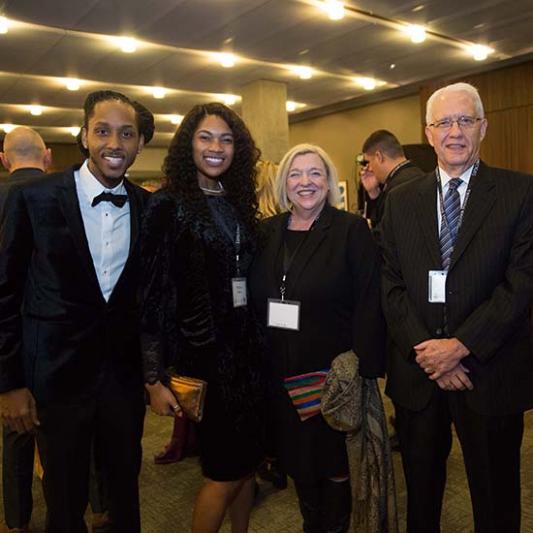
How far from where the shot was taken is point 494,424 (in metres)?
1.72

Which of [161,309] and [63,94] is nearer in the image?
[161,309]

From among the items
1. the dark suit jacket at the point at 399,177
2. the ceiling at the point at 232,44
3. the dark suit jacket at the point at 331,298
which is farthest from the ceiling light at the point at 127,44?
the dark suit jacket at the point at 331,298

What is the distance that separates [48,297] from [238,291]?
630mm

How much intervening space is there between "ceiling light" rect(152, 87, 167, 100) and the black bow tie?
24.2ft

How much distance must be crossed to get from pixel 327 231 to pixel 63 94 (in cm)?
800

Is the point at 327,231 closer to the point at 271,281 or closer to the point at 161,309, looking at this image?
the point at 271,281

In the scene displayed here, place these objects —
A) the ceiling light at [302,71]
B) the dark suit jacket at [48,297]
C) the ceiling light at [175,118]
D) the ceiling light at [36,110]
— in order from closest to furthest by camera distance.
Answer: the dark suit jacket at [48,297] < the ceiling light at [302,71] < the ceiling light at [36,110] < the ceiling light at [175,118]

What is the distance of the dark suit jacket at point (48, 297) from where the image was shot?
5.32 ft

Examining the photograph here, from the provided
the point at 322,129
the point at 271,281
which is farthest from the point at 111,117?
the point at 322,129

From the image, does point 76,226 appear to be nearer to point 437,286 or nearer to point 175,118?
point 437,286

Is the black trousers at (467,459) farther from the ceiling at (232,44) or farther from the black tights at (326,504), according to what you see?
the ceiling at (232,44)

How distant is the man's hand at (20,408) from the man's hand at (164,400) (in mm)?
368

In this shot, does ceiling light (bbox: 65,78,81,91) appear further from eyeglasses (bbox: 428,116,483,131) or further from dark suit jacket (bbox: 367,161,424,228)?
eyeglasses (bbox: 428,116,483,131)

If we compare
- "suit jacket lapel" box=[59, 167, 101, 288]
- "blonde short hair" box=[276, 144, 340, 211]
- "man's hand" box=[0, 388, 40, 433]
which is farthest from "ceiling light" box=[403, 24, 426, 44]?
"man's hand" box=[0, 388, 40, 433]
